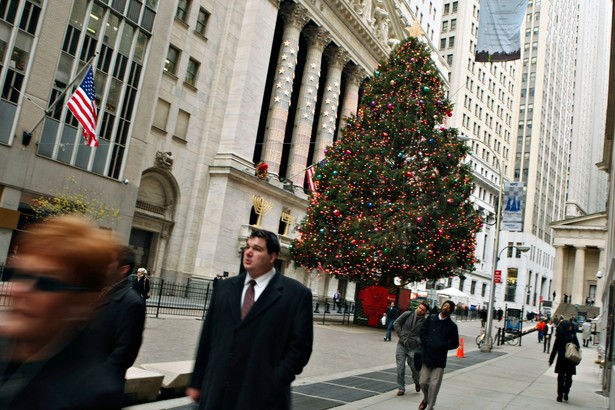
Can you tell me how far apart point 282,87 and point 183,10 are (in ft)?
32.7

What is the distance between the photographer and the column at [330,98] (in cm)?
4734

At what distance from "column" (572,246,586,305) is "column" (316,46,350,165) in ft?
146

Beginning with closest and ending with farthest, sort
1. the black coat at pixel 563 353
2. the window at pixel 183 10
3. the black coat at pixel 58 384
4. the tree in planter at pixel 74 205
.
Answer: the black coat at pixel 58 384, the black coat at pixel 563 353, the tree in planter at pixel 74 205, the window at pixel 183 10

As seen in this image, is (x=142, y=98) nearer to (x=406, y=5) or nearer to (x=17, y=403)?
(x=17, y=403)

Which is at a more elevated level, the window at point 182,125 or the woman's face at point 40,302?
the window at point 182,125

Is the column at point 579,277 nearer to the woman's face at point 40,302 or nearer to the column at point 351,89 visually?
the column at point 351,89

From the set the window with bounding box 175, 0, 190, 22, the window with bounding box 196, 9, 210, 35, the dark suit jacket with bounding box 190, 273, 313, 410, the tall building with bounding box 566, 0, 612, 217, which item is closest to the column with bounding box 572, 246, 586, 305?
the tall building with bounding box 566, 0, 612, 217

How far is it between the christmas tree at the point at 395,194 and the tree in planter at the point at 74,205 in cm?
1074

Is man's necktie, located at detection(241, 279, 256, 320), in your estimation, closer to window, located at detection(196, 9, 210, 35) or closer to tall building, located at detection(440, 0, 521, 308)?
window, located at detection(196, 9, 210, 35)

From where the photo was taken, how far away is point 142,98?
3020 cm

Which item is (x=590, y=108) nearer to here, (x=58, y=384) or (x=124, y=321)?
(x=124, y=321)

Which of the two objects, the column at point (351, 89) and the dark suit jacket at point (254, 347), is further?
the column at point (351, 89)

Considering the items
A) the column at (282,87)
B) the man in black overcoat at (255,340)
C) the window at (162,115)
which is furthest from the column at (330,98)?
the man in black overcoat at (255,340)

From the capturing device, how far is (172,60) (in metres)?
33.7
